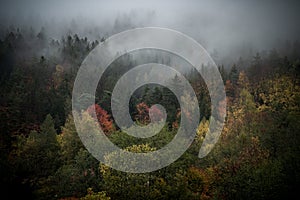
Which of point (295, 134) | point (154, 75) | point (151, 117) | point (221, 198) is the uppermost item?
point (154, 75)

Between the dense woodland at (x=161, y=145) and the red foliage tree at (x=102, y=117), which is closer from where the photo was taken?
the dense woodland at (x=161, y=145)

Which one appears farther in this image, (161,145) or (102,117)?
(102,117)

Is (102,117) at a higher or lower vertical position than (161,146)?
higher

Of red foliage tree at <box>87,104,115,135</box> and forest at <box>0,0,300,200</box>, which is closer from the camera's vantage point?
forest at <box>0,0,300,200</box>

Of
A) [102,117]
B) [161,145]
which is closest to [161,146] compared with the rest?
[161,145]

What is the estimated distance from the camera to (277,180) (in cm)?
3222

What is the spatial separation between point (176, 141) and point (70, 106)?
125 feet

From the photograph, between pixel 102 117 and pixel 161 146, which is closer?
pixel 161 146

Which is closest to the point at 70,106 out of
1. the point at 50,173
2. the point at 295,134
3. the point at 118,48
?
the point at 50,173

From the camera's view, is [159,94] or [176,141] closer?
[176,141]

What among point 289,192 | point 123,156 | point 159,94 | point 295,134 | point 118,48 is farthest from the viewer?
point 118,48

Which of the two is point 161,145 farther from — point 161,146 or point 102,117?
point 102,117

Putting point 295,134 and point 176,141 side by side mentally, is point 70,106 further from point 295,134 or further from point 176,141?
point 295,134

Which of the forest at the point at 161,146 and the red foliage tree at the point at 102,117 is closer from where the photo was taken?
the forest at the point at 161,146
